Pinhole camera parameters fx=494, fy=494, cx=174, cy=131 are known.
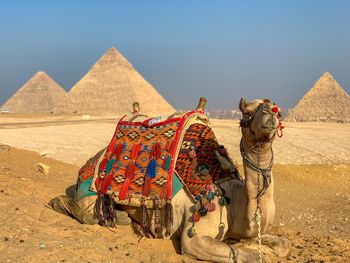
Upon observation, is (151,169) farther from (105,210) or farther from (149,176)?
(105,210)

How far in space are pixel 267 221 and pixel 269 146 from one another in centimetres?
77

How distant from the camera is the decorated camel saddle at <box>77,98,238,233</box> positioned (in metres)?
5.42

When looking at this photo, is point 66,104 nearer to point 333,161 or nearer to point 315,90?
point 315,90

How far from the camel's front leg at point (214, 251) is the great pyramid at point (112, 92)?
87.5 m

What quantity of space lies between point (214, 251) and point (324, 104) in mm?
86961

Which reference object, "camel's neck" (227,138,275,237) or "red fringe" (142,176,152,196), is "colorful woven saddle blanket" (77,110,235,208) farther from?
"camel's neck" (227,138,275,237)

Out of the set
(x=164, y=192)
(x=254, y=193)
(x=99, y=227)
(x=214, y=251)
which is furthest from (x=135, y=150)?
(x=254, y=193)

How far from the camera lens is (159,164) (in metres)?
5.75

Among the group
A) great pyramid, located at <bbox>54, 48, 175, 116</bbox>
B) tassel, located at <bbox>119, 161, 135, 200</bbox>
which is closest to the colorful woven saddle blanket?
tassel, located at <bbox>119, 161, 135, 200</bbox>

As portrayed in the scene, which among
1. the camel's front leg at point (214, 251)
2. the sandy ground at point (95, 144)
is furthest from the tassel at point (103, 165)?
the sandy ground at point (95, 144)

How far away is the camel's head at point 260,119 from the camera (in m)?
4.33

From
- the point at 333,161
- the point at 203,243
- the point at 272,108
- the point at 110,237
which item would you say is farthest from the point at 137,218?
the point at 333,161

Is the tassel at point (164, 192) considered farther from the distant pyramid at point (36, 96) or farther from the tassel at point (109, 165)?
the distant pyramid at point (36, 96)

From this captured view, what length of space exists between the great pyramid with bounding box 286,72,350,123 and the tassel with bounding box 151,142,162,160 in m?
78.5
